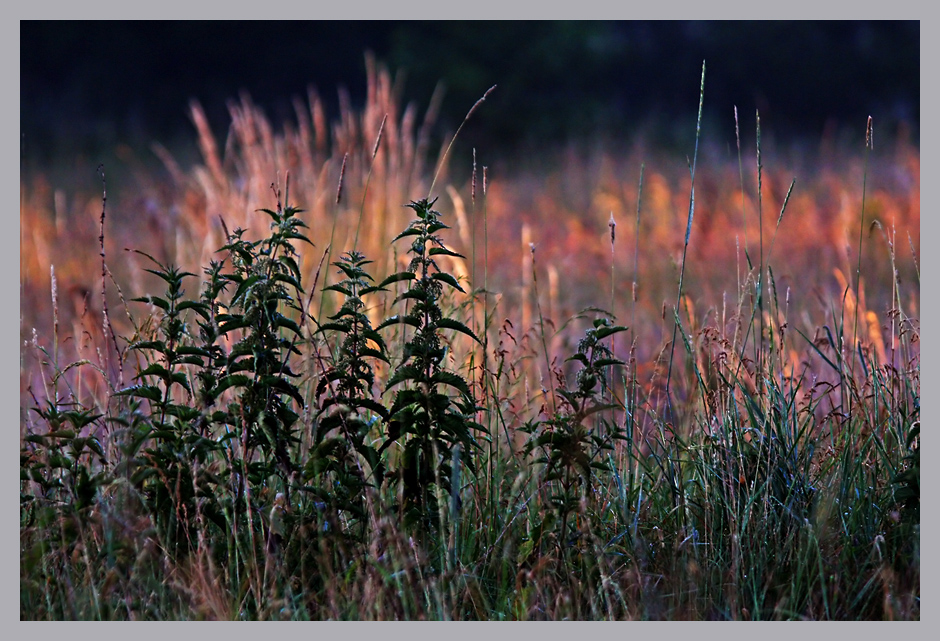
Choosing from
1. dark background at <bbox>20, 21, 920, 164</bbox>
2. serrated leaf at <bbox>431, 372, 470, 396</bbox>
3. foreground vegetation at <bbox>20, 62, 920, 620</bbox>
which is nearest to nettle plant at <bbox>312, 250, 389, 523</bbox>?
foreground vegetation at <bbox>20, 62, 920, 620</bbox>

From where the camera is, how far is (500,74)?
473 inches

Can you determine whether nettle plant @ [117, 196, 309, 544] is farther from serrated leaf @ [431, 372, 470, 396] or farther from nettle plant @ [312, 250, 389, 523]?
serrated leaf @ [431, 372, 470, 396]

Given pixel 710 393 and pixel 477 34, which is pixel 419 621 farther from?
pixel 477 34

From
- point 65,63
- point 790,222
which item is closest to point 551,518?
point 790,222

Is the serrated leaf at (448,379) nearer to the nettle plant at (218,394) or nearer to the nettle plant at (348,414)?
the nettle plant at (348,414)

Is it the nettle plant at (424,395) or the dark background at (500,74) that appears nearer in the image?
the nettle plant at (424,395)

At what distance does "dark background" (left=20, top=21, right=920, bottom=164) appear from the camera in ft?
39.0

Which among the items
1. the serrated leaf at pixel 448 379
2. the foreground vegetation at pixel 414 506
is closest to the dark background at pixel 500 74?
the foreground vegetation at pixel 414 506

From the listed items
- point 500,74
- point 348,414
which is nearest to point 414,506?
point 348,414

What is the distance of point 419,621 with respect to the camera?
172 centimetres

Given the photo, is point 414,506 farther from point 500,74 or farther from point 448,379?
point 500,74

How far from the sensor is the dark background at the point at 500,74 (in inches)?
468

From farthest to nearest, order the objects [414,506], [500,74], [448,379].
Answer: [500,74] → [414,506] → [448,379]

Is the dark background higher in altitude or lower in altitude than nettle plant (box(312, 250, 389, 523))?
higher
